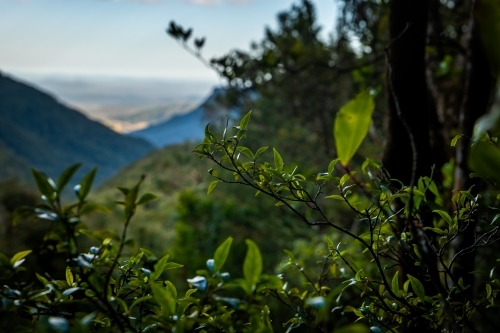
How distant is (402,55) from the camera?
0.92m

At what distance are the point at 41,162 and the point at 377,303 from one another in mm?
53527

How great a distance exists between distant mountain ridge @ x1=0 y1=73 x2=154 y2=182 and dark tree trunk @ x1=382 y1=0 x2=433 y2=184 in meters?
52.8

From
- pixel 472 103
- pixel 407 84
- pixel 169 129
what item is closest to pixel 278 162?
pixel 407 84

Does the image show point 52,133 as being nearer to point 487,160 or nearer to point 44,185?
point 44,185

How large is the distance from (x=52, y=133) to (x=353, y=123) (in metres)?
62.3

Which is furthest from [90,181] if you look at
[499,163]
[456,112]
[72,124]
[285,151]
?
[72,124]

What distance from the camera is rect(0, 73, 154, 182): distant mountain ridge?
51000 mm

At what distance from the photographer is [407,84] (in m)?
0.92

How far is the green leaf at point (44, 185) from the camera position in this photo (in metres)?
0.38

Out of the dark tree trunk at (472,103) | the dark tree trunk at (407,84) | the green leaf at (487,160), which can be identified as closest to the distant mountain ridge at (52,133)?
the dark tree trunk at (472,103)

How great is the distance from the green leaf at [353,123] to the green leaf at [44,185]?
26cm

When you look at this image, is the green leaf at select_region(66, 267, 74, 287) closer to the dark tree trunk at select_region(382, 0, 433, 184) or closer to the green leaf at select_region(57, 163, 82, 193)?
the green leaf at select_region(57, 163, 82, 193)

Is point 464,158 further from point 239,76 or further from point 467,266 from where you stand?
point 239,76

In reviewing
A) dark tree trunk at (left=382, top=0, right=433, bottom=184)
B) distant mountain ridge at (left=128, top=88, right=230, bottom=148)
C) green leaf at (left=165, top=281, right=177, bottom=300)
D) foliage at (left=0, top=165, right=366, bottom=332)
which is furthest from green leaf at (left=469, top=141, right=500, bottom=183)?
distant mountain ridge at (left=128, top=88, right=230, bottom=148)
